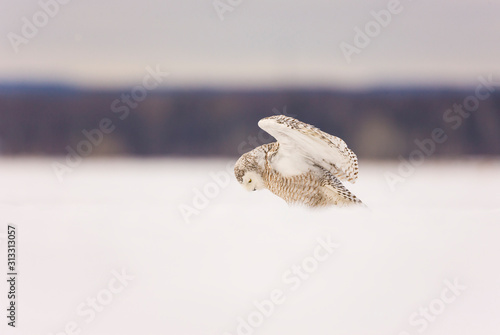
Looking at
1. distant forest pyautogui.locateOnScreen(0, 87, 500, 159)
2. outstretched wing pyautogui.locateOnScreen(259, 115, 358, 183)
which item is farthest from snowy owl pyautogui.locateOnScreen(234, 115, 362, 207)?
distant forest pyautogui.locateOnScreen(0, 87, 500, 159)

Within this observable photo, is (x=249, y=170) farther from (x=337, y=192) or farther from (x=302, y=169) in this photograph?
(x=337, y=192)

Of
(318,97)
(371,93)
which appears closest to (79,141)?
(318,97)

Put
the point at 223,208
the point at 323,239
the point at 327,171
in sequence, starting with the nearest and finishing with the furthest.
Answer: the point at 323,239, the point at 327,171, the point at 223,208

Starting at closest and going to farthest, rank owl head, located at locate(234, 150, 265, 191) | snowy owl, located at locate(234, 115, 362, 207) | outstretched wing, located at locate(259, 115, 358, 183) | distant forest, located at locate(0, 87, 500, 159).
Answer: outstretched wing, located at locate(259, 115, 358, 183), snowy owl, located at locate(234, 115, 362, 207), owl head, located at locate(234, 150, 265, 191), distant forest, located at locate(0, 87, 500, 159)

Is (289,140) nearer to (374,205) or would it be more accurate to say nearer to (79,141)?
(374,205)

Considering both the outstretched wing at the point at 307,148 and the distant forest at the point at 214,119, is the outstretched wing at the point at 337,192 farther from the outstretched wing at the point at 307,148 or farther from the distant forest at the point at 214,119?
the distant forest at the point at 214,119

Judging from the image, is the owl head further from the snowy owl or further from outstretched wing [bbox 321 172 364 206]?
outstretched wing [bbox 321 172 364 206]

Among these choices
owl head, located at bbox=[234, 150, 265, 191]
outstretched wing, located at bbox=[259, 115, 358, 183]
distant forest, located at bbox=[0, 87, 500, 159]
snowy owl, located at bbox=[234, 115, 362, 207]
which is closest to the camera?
outstretched wing, located at bbox=[259, 115, 358, 183]
